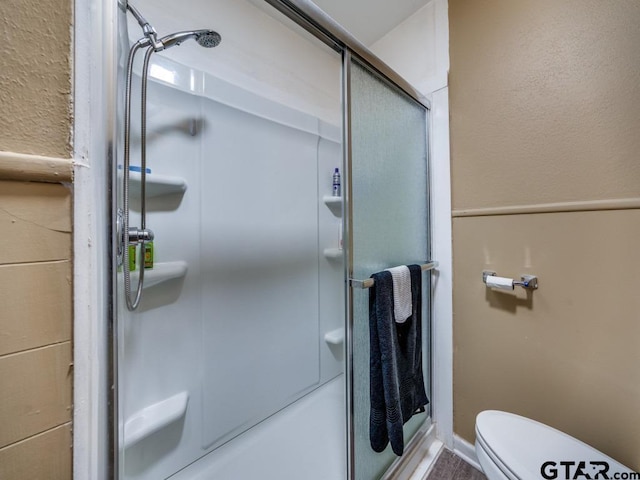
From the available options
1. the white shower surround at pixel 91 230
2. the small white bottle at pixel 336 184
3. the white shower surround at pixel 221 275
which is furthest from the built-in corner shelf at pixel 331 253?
the white shower surround at pixel 91 230

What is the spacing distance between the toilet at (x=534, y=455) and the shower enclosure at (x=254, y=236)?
1.34 feet

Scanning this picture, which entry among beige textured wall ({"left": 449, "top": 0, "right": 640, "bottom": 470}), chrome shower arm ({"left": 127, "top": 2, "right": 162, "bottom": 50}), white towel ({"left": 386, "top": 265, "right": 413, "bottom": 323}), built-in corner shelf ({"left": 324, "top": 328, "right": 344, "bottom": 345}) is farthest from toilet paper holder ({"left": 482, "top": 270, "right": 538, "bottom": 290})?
chrome shower arm ({"left": 127, "top": 2, "right": 162, "bottom": 50})

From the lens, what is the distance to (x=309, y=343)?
1.52 meters

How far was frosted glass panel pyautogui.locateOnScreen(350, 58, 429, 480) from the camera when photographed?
97 cm

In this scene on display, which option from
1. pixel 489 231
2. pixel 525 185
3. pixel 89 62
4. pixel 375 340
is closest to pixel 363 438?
pixel 375 340

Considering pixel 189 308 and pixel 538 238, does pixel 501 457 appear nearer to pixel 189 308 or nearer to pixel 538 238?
pixel 538 238

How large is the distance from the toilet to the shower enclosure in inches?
16.0

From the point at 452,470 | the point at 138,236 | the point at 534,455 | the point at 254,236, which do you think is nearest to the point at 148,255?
the point at 138,236

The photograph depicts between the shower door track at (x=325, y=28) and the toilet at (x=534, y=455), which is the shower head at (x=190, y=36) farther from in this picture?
the toilet at (x=534, y=455)

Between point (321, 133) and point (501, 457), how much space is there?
1599 millimetres

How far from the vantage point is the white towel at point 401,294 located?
1003mm

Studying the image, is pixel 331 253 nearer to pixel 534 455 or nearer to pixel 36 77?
pixel 534 455

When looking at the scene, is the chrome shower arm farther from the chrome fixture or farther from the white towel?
the white towel

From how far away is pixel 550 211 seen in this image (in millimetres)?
995
